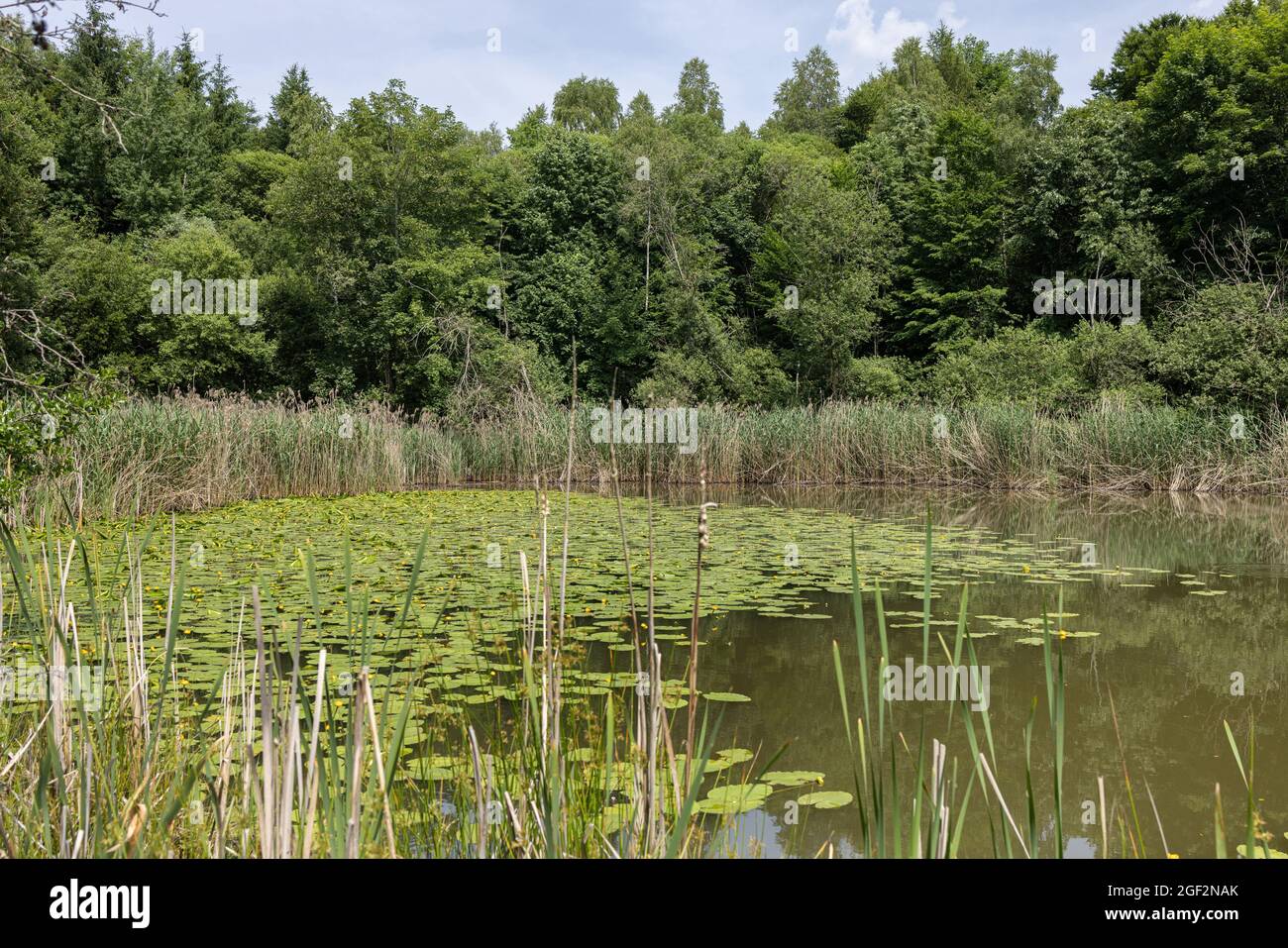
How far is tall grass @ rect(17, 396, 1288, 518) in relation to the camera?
1119 cm

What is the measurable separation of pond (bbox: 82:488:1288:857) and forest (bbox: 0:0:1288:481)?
11022 mm

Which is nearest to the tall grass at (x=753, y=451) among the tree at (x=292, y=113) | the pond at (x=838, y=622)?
the pond at (x=838, y=622)

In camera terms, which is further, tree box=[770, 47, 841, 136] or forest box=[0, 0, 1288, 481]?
tree box=[770, 47, 841, 136]

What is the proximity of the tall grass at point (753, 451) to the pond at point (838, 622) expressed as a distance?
4.69 feet

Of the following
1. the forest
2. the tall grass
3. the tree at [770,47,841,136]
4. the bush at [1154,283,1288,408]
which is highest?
the tree at [770,47,841,136]

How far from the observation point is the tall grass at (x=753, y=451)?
11.2 metres

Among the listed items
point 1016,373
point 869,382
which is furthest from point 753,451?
point 869,382

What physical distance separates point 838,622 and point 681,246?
22150mm

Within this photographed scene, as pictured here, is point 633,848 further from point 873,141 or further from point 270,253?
point 873,141

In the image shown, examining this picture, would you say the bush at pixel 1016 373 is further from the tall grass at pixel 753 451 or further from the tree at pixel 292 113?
the tree at pixel 292 113

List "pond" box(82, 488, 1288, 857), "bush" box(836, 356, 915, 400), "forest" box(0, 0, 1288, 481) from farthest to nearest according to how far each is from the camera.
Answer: "bush" box(836, 356, 915, 400)
"forest" box(0, 0, 1288, 481)
"pond" box(82, 488, 1288, 857)

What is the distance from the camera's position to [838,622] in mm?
5359

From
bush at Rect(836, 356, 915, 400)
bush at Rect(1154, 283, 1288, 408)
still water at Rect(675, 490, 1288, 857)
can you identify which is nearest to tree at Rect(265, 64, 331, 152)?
bush at Rect(836, 356, 915, 400)

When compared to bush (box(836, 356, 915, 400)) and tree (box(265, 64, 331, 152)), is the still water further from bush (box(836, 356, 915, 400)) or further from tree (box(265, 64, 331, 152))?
tree (box(265, 64, 331, 152))
